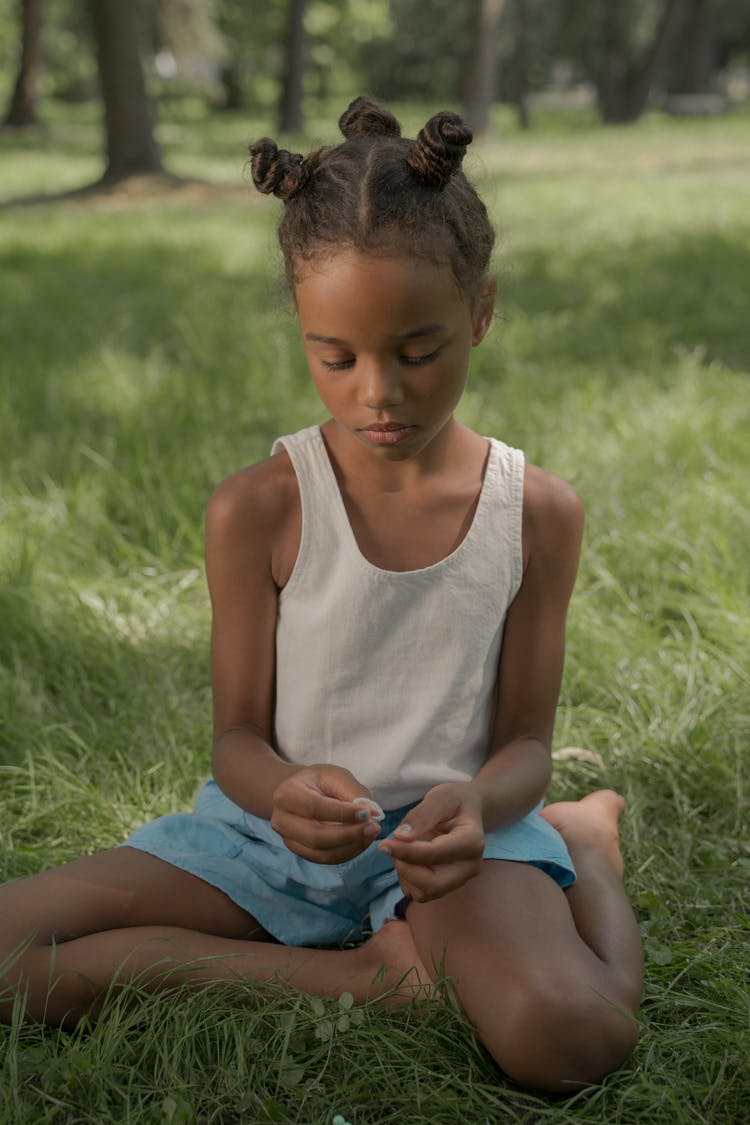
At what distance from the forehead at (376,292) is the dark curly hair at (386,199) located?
0.02 metres

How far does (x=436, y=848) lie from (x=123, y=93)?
10792mm

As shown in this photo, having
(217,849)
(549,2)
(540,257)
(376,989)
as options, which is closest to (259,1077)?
(376,989)

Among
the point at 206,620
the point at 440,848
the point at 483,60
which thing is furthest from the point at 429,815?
the point at 483,60

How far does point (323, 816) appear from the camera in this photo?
1.70 m

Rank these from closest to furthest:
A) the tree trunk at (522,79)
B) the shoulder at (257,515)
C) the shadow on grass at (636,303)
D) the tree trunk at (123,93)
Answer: the shoulder at (257,515)
the shadow on grass at (636,303)
the tree trunk at (123,93)
the tree trunk at (522,79)

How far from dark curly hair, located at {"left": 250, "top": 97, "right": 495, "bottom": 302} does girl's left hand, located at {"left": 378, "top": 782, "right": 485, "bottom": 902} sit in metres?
0.72

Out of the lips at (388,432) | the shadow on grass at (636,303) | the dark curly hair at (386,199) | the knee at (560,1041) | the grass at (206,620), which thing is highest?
the dark curly hair at (386,199)

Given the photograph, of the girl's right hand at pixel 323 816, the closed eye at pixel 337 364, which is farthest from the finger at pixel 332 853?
the closed eye at pixel 337 364

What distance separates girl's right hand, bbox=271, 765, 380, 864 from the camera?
1.68 metres

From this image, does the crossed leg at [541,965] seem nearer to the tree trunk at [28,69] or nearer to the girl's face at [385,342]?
the girl's face at [385,342]

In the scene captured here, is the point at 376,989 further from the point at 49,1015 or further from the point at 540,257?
the point at 540,257

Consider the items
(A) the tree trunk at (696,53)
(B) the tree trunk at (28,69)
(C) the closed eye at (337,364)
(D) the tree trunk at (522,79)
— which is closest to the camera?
(C) the closed eye at (337,364)

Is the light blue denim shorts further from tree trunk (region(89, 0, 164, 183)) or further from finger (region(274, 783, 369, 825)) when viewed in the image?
tree trunk (region(89, 0, 164, 183))

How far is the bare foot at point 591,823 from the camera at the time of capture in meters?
2.17
